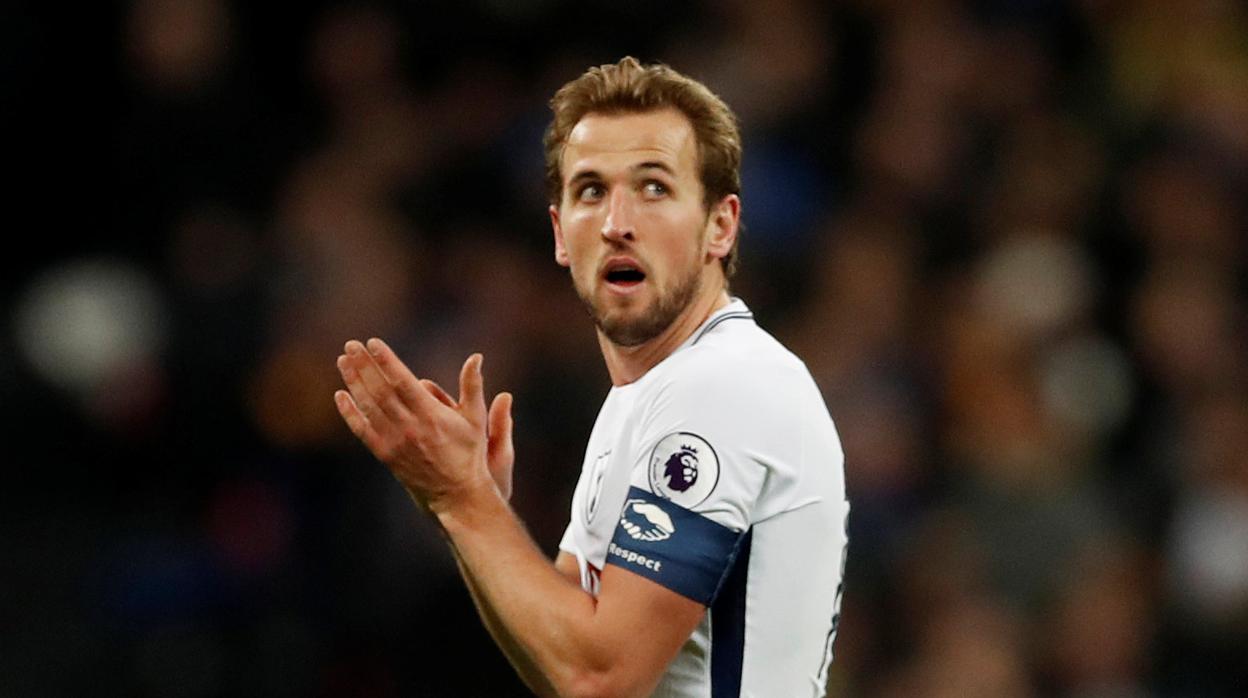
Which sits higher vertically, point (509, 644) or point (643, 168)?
point (643, 168)

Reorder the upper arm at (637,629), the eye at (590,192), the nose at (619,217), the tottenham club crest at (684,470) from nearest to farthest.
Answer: the upper arm at (637,629) → the tottenham club crest at (684,470) → the nose at (619,217) → the eye at (590,192)

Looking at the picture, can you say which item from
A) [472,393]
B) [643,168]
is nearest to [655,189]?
[643,168]

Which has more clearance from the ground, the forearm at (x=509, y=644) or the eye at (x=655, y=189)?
the eye at (x=655, y=189)

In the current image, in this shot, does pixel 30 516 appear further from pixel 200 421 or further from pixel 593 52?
pixel 593 52

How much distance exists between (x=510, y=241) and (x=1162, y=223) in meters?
3.16

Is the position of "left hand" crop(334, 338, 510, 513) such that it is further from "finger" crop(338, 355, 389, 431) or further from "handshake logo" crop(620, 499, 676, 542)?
"handshake logo" crop(620, 499, 676, 542)

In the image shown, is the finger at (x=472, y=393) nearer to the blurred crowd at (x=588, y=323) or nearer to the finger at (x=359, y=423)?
the finger at (x=359, y=423)

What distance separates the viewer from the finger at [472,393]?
338 centimetres

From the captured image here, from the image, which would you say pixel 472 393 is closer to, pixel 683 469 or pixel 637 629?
pixel 683 469

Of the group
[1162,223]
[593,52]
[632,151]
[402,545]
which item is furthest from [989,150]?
[632,151]

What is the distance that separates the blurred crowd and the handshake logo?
385cm

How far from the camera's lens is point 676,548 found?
318 centimetres

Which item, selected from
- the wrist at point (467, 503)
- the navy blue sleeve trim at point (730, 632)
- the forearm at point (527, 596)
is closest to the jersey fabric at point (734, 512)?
the navy blue sleeve trim at point (730, 632)

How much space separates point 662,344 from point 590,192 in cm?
32
